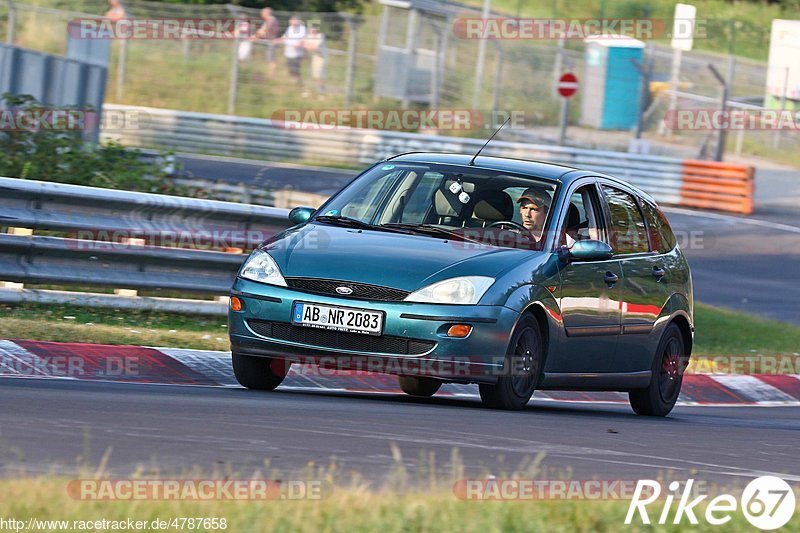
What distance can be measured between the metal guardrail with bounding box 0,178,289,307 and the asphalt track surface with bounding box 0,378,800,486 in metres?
2.49

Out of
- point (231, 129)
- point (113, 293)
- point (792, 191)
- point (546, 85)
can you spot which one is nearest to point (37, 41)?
point (231, 129)

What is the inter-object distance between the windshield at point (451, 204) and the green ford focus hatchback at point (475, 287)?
10 millimetres

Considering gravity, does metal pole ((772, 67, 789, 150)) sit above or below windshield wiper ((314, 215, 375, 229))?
above

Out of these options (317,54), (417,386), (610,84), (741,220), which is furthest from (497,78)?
(417,386)

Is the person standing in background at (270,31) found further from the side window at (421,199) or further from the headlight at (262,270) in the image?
the headlight at (262,270)

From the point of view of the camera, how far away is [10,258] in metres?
10.6

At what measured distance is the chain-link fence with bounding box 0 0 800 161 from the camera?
111 ft

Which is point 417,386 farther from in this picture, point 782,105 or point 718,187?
point 782,105

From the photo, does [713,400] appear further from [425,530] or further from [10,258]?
[425,530]

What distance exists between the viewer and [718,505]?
17.1 ft

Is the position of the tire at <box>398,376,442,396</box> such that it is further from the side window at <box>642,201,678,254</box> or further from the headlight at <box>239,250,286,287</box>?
the headlight at <box>239,250,286,287</box>

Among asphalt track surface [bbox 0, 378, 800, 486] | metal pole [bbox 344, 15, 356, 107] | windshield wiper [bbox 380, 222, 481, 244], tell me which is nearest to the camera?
asphalt track surface [bbox 0, 378, 800, 486]

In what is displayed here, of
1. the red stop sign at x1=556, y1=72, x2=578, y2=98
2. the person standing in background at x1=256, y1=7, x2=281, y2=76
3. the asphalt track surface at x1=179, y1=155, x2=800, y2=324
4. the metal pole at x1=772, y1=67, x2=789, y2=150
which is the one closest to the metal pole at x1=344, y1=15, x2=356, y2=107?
the person standing in background at x1=256, y1=7, x2=281, y2=76

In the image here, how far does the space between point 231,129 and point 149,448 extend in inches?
1062
